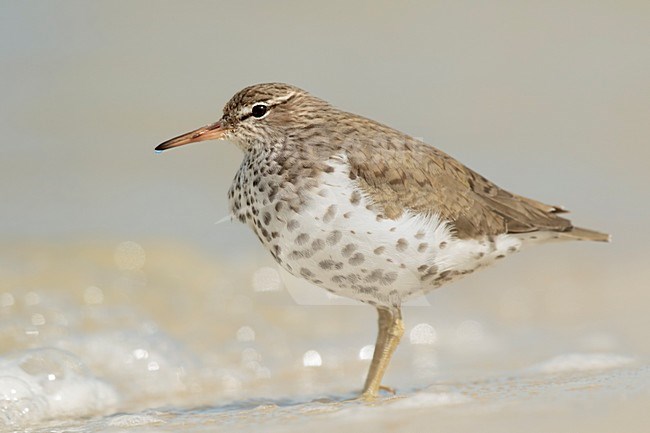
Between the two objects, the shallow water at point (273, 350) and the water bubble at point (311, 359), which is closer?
the shallow water at point (273, 350)

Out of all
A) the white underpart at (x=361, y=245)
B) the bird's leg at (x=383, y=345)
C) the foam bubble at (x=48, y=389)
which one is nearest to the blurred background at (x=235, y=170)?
the foam bubble at (x=48, y=389)

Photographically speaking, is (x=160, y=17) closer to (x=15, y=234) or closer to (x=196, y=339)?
(x=15, y=234)

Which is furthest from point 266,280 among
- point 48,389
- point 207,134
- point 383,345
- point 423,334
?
point 207,134

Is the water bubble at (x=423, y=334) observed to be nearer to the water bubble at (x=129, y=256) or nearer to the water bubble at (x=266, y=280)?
the water bubble at (x=266, y=280)

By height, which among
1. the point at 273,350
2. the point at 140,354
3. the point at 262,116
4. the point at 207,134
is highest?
the point at 262,116

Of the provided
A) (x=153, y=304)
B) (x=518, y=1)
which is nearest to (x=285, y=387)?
(x=153, y=304)

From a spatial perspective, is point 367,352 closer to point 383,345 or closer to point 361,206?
point 383,345
